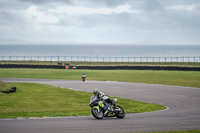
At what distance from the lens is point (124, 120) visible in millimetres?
16922

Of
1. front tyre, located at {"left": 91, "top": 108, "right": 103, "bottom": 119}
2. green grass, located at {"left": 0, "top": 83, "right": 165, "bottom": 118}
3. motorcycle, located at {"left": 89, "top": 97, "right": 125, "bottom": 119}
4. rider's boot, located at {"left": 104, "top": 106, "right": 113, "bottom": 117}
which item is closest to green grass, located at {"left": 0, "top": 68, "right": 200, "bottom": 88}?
green grass, located at {"left": 0, "top": 83, "right": 165, "bottom": 118}

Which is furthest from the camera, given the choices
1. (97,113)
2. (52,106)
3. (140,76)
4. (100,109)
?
(140,76)

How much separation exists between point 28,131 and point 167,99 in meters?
16.0

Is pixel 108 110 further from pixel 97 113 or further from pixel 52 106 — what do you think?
pixel 52 106

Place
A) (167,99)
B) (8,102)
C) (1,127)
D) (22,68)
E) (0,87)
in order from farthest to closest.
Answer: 1. (22,68)
2. (0,87)
3. (167,99)
4. (8,102)
5. (1,127)

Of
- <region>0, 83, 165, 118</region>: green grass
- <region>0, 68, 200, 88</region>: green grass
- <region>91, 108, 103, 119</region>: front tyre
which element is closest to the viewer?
<region>91, 108, 103, 119</region>: front tyre

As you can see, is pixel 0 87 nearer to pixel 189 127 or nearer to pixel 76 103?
pixel 76 103

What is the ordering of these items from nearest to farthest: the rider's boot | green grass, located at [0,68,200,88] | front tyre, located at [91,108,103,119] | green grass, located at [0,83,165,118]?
1. front tyre, located at [91,108,103,119]
2. the rider's boot
3. green grass, located at [0,83,165,118]
4. green grass, located at [0,68,200,88]

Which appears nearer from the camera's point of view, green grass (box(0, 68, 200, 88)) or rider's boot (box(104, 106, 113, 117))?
rider's boot (box(104, 106, 113, 117))

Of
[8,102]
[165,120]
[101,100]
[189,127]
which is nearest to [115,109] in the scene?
[101,100]

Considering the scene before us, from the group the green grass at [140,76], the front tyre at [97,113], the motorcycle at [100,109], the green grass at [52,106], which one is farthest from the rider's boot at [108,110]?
the green grass at [140,76]

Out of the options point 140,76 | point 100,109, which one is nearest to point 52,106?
point 100,109

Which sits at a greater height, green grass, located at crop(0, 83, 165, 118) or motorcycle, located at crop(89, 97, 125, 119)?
motorcycle, located at crop(89, 97, 125, 119)

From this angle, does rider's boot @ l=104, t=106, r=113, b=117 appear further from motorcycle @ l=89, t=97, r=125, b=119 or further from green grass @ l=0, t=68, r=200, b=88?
green grass @ l=0, t=68, r=200, b=88
